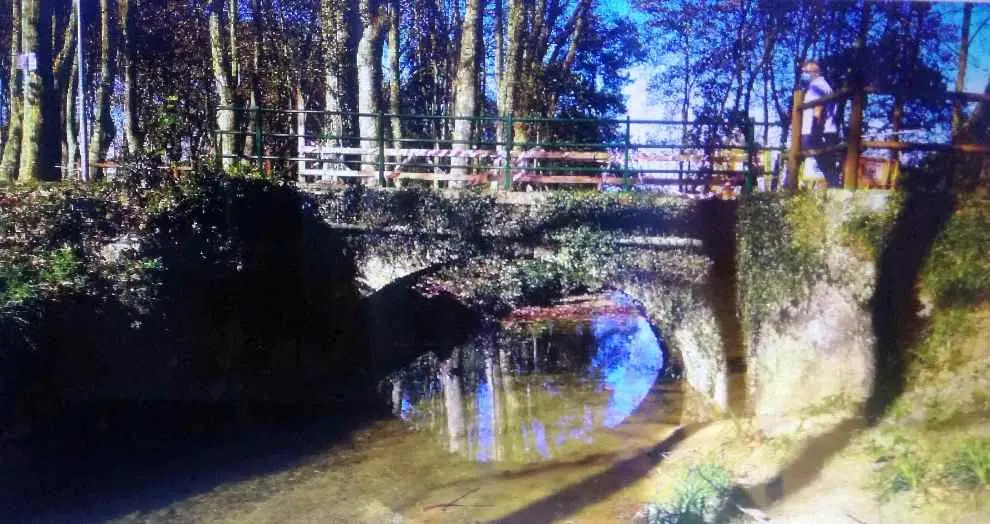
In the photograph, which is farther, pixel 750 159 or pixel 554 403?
pixel 554 403

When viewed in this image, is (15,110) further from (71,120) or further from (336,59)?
(336,59)

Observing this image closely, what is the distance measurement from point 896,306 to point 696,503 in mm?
2195

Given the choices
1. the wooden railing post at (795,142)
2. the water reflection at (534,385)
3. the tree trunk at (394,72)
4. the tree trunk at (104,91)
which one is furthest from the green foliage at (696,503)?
the tree trunk at (104,91)

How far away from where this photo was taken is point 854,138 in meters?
5.72

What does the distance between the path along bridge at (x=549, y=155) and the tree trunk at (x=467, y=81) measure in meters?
0.04

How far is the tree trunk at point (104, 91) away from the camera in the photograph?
490 inches

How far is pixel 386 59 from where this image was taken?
12320 mm

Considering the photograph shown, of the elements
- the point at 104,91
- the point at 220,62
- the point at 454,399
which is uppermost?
the point at 220,62

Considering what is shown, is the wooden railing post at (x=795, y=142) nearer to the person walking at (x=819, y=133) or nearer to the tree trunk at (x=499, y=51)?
the person walking at (x=819, y=133)

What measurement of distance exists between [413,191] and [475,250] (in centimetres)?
91

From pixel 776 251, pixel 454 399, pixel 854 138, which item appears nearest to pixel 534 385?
pixel 454 399

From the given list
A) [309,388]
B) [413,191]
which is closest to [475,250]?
[413,191]

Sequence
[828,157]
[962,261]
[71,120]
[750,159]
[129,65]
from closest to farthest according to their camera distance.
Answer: [962,261]
[828,157]
[750,159]
[129,65]
[71,120]

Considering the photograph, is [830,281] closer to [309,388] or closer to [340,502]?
[340,502]
